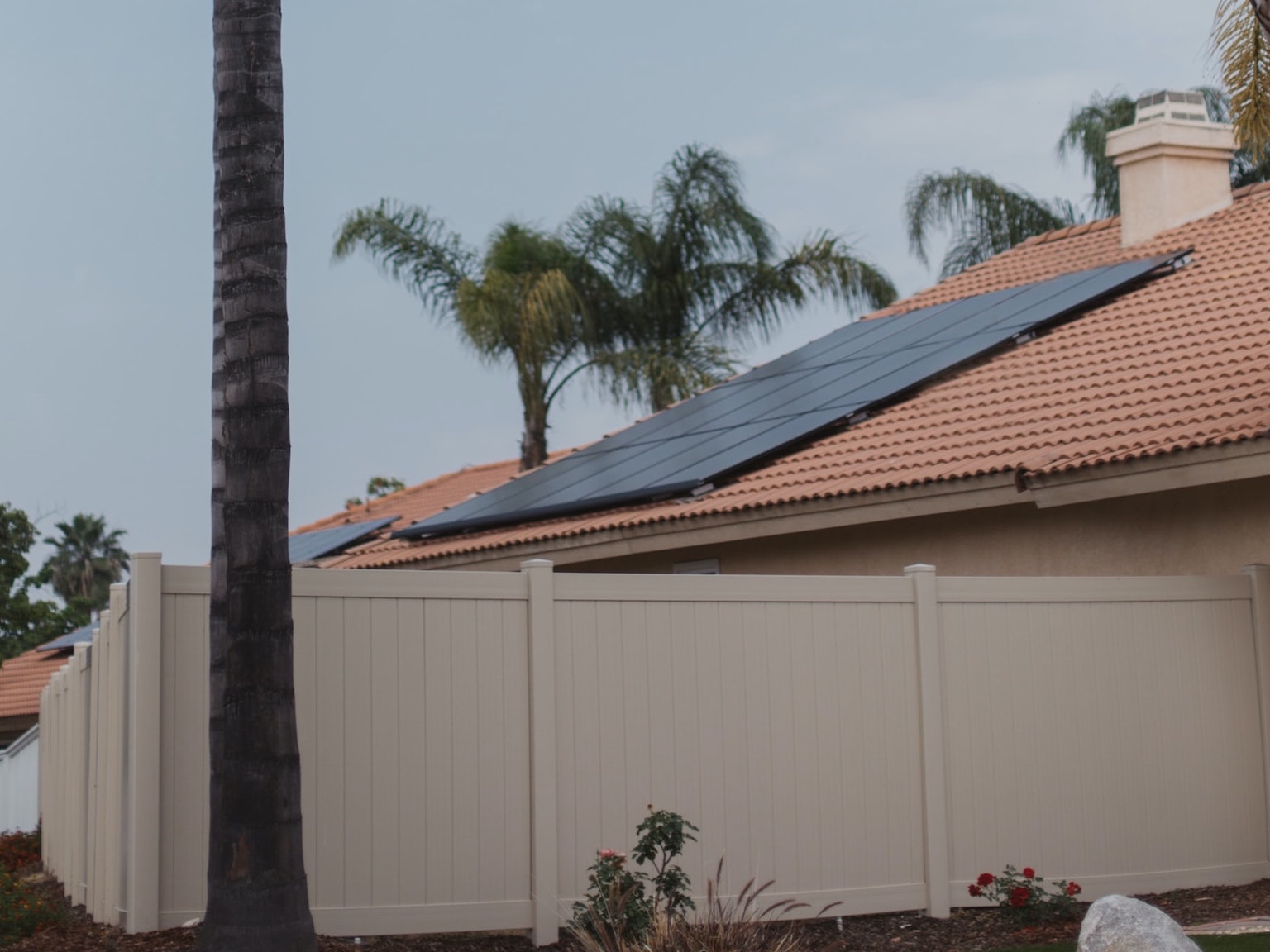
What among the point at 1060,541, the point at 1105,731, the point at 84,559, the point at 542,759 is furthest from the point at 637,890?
the point at 84,559

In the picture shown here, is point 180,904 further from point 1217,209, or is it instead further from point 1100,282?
point 1217,209

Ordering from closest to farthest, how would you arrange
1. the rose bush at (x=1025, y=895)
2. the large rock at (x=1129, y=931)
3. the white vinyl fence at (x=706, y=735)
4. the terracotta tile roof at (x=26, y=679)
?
the large rock at (x=1129, y=931)
the white vinyl fence at (x=706, y=735)
the rose bush at (x=1025, y=895)
the terracotta tile roof at (x=26, y=679)

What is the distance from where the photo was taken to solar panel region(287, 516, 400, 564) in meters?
21.8

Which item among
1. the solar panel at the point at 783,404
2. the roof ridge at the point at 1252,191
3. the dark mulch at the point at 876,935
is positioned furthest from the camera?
the roof ridge at the point at 1252,191

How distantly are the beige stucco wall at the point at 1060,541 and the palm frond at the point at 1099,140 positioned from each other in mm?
21972

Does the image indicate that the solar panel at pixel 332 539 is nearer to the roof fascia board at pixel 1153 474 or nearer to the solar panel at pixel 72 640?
the solar panel at pixel 72 640

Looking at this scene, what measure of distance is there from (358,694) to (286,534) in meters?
1.40

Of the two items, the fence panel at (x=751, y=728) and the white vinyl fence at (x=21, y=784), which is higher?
the fence panel at (x=751, y=728)

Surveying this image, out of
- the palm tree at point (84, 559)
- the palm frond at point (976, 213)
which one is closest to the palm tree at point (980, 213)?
the palm frond at point (976, 213)

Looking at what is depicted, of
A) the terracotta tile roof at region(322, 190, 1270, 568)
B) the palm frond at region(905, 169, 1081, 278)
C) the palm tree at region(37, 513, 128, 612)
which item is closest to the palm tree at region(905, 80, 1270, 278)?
the palm frond at region(905, 169, 1081, 278)

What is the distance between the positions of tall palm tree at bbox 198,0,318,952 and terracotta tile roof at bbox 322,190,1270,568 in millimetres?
5936

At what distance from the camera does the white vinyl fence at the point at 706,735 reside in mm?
8406

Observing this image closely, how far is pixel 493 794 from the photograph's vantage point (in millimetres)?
8797

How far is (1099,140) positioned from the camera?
34.5 metres
